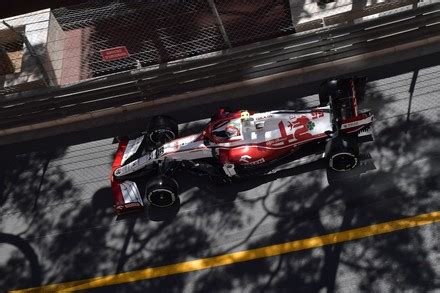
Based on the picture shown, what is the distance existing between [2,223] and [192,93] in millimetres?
4151

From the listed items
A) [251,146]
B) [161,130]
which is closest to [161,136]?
[161,130]

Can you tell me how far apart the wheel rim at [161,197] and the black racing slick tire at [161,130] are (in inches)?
41.1

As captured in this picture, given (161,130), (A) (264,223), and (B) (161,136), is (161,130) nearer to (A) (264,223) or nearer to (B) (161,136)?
(B) (161,136)

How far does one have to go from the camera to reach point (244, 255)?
7965mm

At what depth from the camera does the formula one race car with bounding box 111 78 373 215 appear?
27.0 feet

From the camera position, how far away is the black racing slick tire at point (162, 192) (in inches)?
327

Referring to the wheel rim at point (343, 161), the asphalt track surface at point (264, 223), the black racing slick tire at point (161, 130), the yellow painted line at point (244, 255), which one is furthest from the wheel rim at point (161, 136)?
the wheel rim at point (343, 161)

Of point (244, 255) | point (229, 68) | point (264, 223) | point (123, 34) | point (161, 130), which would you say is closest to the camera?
point (244, 255)

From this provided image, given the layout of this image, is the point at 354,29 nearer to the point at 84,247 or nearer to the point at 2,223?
the point at 84,247

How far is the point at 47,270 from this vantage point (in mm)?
8500

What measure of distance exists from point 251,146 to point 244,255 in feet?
5.55

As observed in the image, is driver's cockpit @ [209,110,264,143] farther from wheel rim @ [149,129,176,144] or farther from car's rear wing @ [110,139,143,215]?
car's rear wing @ [110,139,143,215]

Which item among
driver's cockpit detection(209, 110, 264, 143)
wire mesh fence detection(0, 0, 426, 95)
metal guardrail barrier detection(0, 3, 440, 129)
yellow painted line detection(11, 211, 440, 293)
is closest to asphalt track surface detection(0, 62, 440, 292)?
yellow painted line detection(11, 211, 440, 293)

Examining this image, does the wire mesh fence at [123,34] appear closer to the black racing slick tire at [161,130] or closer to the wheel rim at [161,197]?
the black racing slick tire at [161,130]
